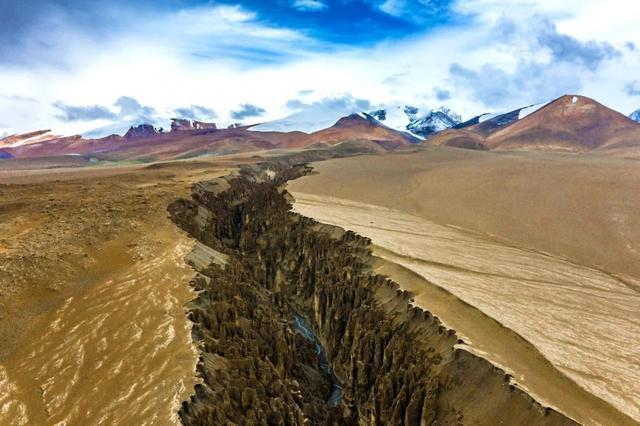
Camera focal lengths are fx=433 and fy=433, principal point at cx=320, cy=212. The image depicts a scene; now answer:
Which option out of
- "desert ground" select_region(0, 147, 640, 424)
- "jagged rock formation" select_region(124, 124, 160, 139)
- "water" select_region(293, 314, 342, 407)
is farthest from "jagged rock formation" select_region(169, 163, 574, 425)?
"jagged rock formation" select_region(124, 124, 160, 139)

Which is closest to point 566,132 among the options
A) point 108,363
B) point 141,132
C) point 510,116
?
point 510,116

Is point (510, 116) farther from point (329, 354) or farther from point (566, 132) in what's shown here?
point (329, 354)

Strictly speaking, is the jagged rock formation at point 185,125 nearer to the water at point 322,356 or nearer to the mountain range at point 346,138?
the mountain range at point 346,138

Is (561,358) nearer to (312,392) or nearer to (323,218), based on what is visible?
(312,392)

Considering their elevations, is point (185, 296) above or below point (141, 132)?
below

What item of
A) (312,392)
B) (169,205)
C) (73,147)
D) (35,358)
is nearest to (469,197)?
(169,205)
